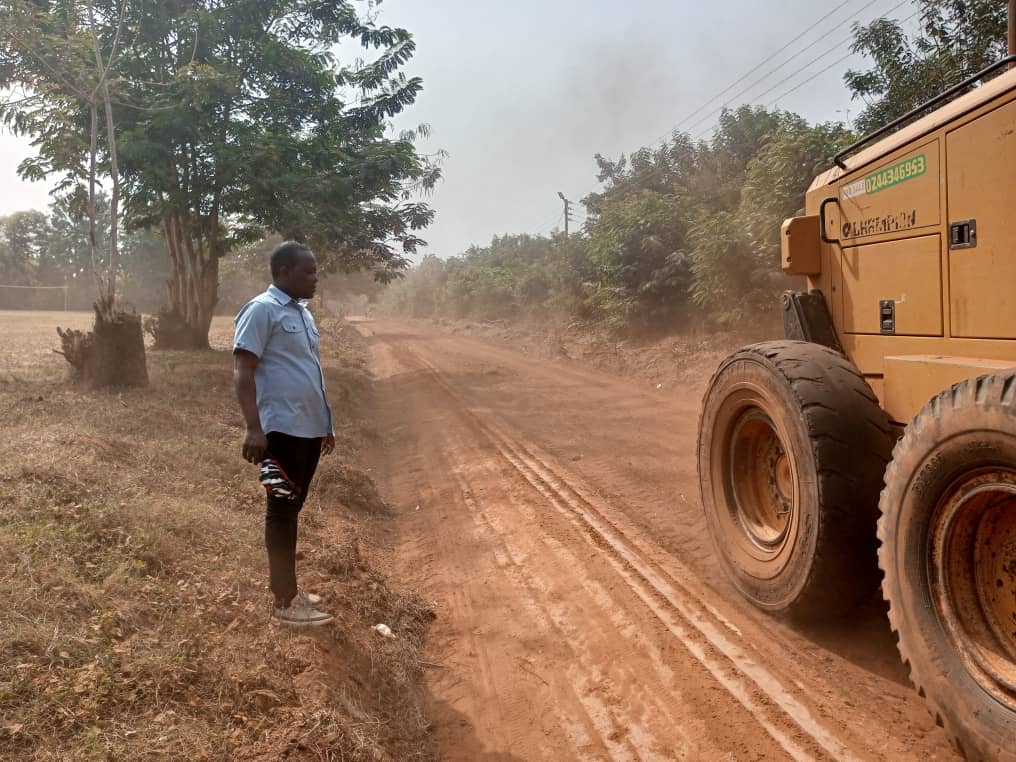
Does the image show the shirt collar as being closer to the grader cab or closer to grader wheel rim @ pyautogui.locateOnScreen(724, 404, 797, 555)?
the grader cab

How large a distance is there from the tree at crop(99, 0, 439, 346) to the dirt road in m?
7.94

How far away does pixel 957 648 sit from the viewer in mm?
2445

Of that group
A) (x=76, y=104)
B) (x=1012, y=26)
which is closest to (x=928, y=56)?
(x=1012, y=26)

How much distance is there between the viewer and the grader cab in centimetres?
240

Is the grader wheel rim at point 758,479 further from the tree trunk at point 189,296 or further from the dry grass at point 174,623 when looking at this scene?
the tree trunk at point 189,296

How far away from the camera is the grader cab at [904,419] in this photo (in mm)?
2398

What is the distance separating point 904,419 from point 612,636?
1.82 meters

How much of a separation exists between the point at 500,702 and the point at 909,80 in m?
10.4

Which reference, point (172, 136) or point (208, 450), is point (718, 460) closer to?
point (208, 450)

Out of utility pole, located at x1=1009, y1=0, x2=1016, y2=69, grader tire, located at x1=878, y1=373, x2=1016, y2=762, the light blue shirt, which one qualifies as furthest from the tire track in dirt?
utility pole, located at x1=1009, y1=0, x2=1016, y2=69

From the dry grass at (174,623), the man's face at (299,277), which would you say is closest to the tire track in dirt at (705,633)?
the dry grass at (174,623)

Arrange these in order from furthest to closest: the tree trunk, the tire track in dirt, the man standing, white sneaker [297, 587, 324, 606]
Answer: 1. the tree trunk
2. white sneaker [297, 587, 324, 606]
3. the man standing
4. the tire track in dirt

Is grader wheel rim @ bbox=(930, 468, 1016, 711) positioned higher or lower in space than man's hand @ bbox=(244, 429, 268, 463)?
lower

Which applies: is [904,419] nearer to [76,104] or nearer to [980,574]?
[980,574]
